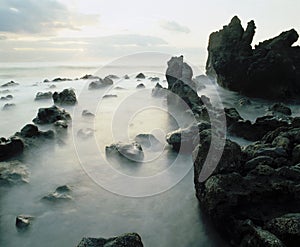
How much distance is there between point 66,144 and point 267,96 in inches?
499

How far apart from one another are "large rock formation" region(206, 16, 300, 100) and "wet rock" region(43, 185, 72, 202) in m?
14.0

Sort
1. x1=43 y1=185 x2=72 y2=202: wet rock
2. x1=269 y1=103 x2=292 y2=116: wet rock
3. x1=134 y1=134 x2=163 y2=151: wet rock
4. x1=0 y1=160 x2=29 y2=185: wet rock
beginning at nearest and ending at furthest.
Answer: x1=43 y1=185 x2=72 y2=202: wet rock
x1=0 y1=160 x2=29 y2=185: wet rock
x1=134 y1=134 x2=163 y2=151: wet rock
x1=269 y1=103 x2=292 y2=116: wet rock

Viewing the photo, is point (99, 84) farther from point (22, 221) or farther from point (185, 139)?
point (22, 221)

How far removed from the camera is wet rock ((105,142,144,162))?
26.3ft

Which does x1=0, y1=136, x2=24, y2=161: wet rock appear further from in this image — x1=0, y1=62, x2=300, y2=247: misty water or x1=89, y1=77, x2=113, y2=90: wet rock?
x1=89, y1=77, x2=113, y2=90: wet rock

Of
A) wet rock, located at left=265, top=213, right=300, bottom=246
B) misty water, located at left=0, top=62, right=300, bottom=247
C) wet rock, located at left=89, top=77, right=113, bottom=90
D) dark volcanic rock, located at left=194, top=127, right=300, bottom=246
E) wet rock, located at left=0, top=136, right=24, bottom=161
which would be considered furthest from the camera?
wet rock, located at left=89, top=77, right=113, bottom=90

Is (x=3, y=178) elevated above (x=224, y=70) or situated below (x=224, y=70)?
below

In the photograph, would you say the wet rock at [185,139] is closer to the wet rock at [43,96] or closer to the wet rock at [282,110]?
the wet rock at [282,110]

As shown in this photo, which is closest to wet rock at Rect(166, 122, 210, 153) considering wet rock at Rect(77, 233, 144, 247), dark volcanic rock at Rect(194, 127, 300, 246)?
dark volcanic rock at Rect(194, 127, 300, 246)

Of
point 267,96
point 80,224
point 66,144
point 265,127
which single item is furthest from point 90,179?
point 267,96

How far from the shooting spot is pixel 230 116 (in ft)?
35.0

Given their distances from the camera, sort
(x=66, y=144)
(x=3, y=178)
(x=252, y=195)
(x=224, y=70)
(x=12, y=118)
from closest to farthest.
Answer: (x=252, y=195), (x=3, y=178), (x=66, y=144), (x=12, y=118), (x=224, y=70)

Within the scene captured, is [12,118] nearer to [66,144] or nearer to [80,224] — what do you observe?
[66,144]

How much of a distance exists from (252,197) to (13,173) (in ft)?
17.2
